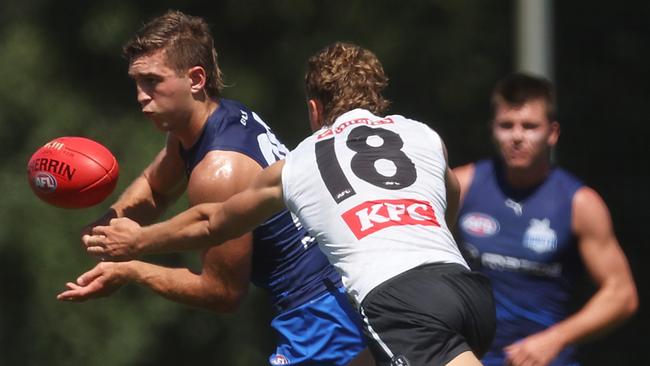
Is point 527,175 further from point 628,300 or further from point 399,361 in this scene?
point 399,361

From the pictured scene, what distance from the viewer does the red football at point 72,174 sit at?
216 inches

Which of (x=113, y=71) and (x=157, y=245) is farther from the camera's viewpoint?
(x=113, y=71)

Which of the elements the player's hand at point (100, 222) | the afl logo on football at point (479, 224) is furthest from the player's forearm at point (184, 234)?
the afl logo on football at point (479, 224)

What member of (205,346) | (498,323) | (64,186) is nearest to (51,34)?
(205,346)

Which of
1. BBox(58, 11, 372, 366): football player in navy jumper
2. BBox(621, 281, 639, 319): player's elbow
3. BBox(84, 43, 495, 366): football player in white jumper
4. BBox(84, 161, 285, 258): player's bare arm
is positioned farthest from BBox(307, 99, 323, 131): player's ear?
BBox(621, 281, 639, 319): player's elbow

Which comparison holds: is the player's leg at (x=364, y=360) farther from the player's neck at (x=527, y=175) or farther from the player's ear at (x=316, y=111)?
the player's neck at (x=527, y=175)

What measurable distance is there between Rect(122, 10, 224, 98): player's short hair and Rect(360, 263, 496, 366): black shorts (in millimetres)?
1547

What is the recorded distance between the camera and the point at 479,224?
5.42 meters

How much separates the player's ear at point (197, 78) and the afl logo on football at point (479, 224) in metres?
1.17

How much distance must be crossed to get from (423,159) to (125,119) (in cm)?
744

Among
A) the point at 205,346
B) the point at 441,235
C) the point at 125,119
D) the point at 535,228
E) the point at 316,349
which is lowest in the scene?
the point at 205,346

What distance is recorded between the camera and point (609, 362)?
10312mm

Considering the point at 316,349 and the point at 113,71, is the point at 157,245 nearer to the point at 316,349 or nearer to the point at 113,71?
the point at 316,349

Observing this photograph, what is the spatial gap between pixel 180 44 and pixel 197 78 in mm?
151
